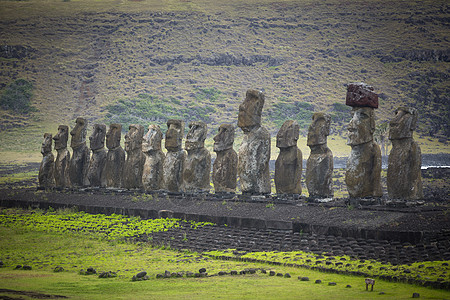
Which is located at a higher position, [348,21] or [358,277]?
[348,21]

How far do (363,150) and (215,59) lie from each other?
55.3 meters

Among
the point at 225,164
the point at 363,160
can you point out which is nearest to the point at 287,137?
the point at 225,164

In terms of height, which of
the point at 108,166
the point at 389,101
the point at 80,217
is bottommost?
the point at 80,217

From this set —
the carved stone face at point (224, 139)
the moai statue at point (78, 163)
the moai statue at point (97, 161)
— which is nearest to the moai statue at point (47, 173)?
the moai statue at point (78, 163)

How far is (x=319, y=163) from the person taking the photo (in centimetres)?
1553

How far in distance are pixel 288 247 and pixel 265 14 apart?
6855 cm

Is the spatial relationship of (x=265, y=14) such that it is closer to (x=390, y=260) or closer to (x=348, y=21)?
(x=348, y=21)

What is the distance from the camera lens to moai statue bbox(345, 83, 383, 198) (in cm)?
1437

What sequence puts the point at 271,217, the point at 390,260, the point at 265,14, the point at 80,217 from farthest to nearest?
the point at 265,14 → the point at 80,217 → the point at 271,217 → the point at 390,260

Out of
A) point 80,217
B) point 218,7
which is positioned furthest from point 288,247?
point 218,7

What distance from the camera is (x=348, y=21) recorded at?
73062mm

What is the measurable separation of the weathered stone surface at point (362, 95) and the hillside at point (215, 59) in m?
34.9

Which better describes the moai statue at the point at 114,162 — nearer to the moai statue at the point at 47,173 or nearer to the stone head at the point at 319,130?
the moai statue at the point at 47,173

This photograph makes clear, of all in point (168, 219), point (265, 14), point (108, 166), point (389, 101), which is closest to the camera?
point (168, 219)
